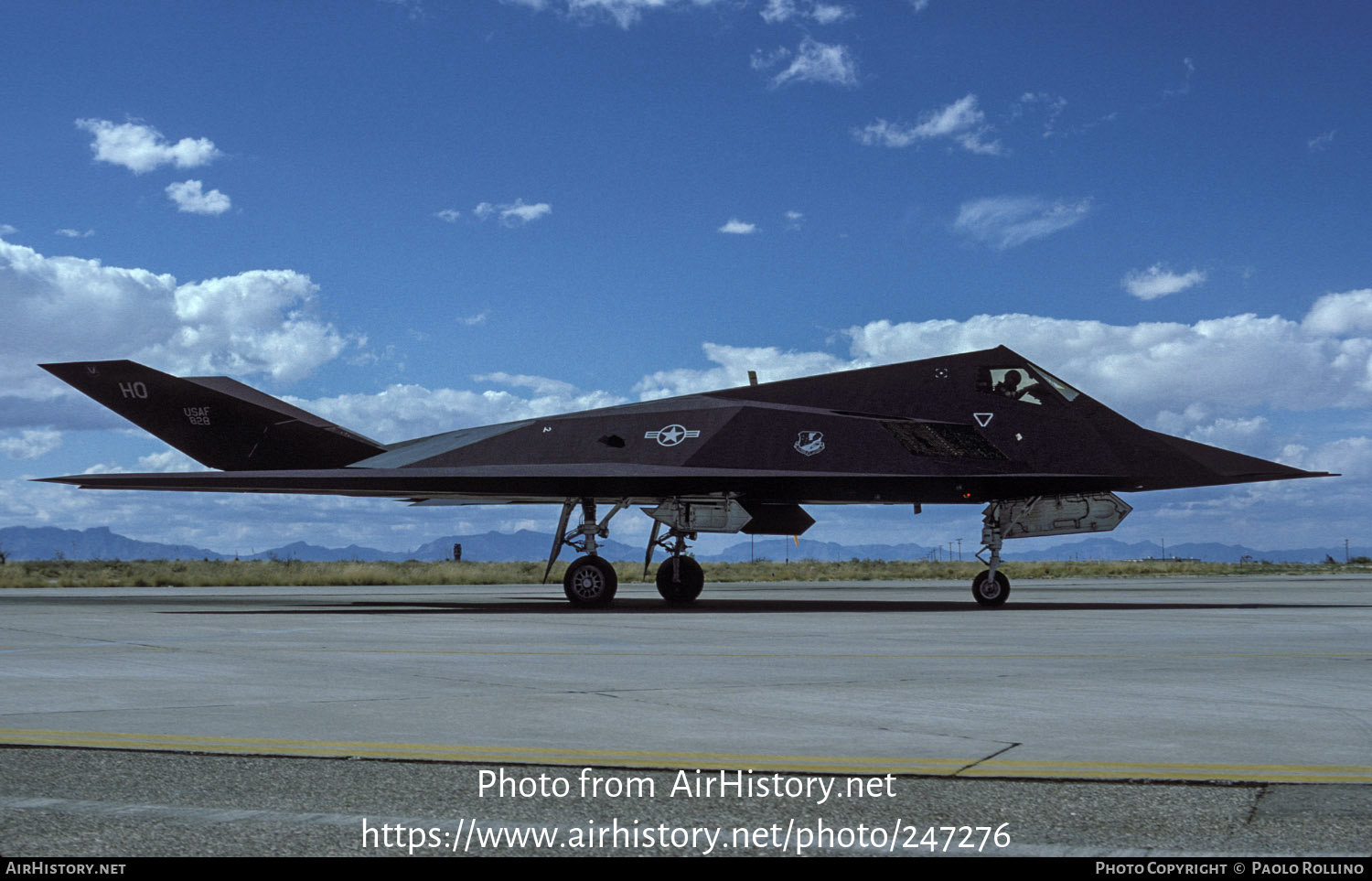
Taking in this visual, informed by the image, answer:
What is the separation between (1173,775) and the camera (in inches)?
221

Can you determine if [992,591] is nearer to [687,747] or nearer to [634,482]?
[634,482]

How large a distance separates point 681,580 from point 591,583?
6.88ft

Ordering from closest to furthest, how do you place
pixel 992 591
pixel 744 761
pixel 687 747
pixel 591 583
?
1. pixel 744 761
2. pixel 687 747
3. pixel 992 591
4. pixel 591 583

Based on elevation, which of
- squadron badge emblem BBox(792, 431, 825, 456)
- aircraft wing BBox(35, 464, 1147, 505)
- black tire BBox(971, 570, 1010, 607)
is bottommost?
black tire BBox(971, 570, 1010, 607)

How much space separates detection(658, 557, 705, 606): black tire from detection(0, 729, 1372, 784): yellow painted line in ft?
54.3

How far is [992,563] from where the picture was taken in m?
21.4

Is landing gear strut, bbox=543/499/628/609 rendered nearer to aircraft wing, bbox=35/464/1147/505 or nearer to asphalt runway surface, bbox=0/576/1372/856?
aircraft wing, bbox=35/464/1147/505

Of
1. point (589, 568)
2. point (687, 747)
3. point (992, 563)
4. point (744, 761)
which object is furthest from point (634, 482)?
point (744, 761)

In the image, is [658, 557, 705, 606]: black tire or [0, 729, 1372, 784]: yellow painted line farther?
[658, 557, 705, 606]: black tire

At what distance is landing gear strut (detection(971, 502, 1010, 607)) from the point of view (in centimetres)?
2128

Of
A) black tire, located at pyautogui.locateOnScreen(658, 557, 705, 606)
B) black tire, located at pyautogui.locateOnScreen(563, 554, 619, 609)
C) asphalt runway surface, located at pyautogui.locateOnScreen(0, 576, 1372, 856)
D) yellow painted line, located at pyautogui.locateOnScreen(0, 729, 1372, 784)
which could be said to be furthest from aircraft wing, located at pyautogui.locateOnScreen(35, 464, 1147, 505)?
yellow painted line, located at pyautogui.locateOnScreen(0, 729, 1372, 784)

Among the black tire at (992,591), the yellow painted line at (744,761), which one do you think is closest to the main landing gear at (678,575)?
the black tire at (992,591)

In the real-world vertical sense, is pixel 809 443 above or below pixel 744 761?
above

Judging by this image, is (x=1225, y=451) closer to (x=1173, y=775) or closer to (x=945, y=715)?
(x=945, y=715)
